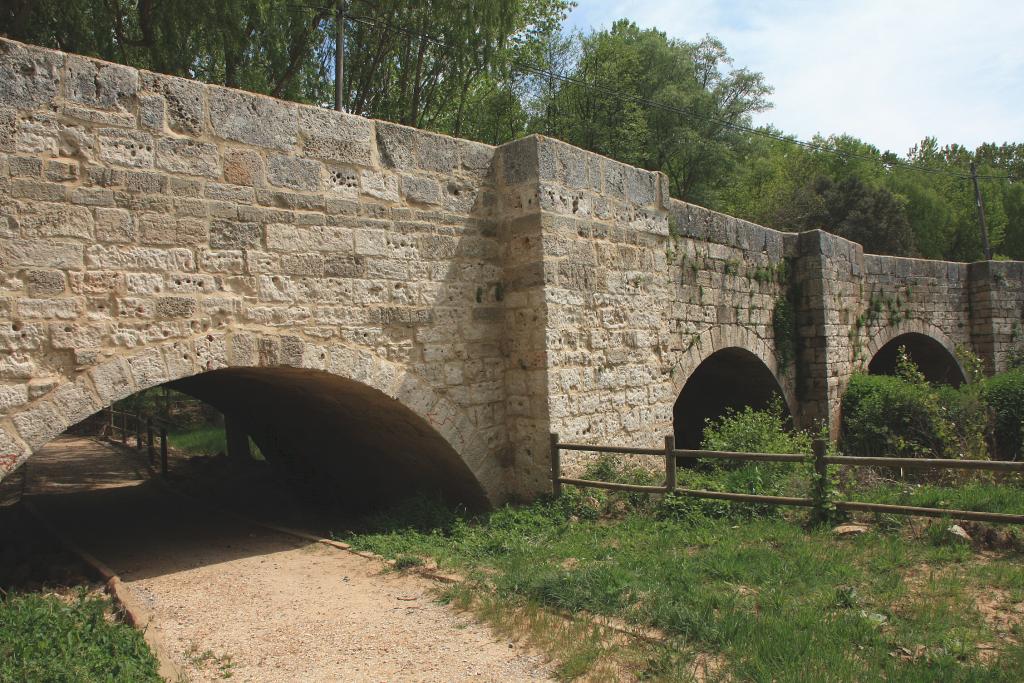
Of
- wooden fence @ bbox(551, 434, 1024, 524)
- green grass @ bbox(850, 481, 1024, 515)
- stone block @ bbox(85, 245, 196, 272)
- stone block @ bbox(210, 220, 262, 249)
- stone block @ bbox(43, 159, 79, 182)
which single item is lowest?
green grass @ bbox(850, 481, 1024, 515)

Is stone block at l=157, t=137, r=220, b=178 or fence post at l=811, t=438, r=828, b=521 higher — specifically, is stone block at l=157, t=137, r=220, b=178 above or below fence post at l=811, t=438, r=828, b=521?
above

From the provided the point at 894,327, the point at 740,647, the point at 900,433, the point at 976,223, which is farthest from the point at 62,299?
the point at 976,223

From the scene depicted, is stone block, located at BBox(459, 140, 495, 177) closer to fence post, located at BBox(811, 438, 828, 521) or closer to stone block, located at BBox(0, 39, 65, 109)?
stone block, located at BBox(0, 39, 65, 109)

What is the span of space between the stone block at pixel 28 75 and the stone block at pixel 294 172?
4.58ft

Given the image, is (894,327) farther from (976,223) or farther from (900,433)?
(976,223)

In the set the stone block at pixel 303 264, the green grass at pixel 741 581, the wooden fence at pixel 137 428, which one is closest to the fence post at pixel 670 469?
the green grass at pixel 741 581

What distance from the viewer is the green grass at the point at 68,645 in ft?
12.2

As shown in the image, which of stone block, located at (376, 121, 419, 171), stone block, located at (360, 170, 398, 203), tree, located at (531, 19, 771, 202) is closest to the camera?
stone block, located at (360, 170, 398, 203)

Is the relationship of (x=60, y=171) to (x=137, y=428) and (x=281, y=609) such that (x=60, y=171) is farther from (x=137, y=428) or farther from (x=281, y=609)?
(x=137, y=428)

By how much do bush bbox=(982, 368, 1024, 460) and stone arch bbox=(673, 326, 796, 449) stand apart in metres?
3.17

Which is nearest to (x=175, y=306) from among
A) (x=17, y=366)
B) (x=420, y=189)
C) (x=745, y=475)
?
(x=17, y=366)

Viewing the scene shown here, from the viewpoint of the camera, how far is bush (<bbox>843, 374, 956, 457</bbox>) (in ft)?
38.2

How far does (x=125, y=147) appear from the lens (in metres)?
4.92

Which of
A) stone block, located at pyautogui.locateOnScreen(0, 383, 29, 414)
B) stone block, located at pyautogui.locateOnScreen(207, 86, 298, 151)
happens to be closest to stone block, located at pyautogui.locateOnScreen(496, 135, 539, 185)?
stone block, located at pyautogui.locateOnScreen(207, 86, 298, 151)
